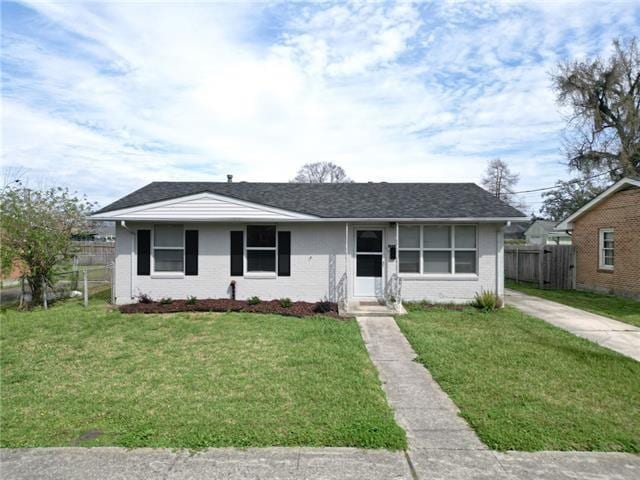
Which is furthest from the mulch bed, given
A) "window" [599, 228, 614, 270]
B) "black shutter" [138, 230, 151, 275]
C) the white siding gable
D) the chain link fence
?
"window" [599, 228, 614, 270]

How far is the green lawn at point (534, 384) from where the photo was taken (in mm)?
3830

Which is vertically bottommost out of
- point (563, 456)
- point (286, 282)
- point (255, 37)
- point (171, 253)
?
point (563, 456)

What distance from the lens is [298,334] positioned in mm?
7738

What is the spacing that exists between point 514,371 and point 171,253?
938cm

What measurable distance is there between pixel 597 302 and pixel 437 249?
6.11 meters

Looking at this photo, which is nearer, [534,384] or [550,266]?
[534,384]

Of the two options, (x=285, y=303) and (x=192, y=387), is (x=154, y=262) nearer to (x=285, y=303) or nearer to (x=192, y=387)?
(x=285, y=303)

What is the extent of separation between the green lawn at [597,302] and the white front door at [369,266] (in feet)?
20.6

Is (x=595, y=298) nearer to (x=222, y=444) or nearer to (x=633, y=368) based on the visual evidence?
(x=633, y=368)

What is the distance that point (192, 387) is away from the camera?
500 centimetres

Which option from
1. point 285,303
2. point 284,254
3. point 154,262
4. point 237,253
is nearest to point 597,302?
point 285,303

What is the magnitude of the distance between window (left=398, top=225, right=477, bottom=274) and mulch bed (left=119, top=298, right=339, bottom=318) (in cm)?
270

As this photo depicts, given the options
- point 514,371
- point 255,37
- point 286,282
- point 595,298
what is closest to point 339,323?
point 286,282

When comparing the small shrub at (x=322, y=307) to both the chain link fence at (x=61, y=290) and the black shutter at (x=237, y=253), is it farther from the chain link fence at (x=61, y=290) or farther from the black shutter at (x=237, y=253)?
the chain link fence at (x=61, y=290)
